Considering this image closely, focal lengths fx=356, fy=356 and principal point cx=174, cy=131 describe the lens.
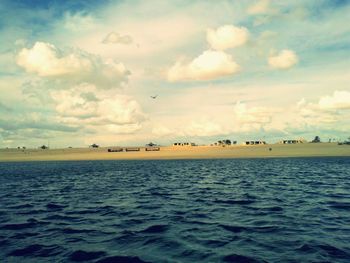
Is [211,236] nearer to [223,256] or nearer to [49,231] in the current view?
[223,256]

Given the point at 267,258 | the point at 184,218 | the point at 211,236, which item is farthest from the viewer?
the point at 184,218

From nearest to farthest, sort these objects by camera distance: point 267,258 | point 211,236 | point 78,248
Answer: point 267,258 → point 78,248 → point 211,236

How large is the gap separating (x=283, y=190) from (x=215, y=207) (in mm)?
11493

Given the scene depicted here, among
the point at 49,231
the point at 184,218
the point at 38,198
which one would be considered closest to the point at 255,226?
the point at 184,218

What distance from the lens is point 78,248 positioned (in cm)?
1484

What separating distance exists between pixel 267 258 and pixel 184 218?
27.2 feet

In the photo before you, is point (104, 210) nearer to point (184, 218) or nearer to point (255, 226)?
point (184, 218)

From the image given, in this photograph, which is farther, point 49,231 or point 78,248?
point 49,231

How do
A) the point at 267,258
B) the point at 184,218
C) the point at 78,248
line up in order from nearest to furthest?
the point at 267,258 → the point at 78,248 → the point at 184,218

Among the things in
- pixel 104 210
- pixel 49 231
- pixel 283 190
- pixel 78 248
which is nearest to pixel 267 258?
pixel 78 248

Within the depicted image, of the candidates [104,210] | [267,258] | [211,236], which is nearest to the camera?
[267,258]

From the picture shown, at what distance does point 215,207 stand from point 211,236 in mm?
8004

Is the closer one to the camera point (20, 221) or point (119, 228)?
point (119, 228)

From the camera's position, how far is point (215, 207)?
24.4 metres
